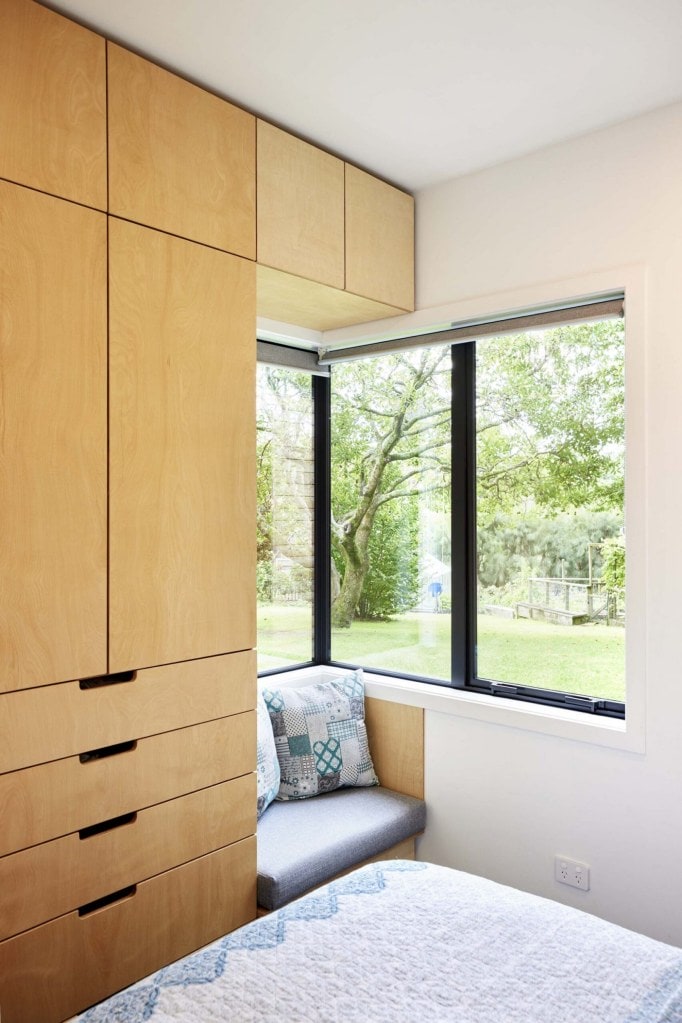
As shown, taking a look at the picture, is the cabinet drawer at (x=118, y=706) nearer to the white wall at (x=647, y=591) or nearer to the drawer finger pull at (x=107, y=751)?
the drawer finger pull at (x=107, y=751)

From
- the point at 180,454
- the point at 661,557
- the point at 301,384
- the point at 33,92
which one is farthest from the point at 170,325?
the point at 661,557

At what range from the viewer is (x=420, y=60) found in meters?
2.06

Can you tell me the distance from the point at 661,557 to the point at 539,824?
98 centimetres

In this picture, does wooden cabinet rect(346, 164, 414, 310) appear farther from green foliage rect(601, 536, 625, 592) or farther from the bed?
the bed

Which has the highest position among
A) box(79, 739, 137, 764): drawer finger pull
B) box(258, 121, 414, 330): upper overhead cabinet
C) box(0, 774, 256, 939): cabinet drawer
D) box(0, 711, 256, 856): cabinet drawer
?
box(258, 121, 414, 330): upper overhead cabinet

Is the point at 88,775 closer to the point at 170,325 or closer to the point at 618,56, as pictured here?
the point at 170,325

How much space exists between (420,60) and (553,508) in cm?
146

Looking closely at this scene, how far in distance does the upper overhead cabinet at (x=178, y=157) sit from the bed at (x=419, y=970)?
67.9 inches

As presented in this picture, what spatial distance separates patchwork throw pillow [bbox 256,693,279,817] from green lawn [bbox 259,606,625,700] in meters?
0.41

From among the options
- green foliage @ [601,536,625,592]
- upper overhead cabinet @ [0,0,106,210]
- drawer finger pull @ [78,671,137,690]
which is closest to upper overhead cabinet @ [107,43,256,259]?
upper overhead cabinet @ [0,0,106,210]

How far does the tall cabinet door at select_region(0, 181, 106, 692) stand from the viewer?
1743mm

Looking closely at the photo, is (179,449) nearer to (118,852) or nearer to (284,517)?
(118,852)

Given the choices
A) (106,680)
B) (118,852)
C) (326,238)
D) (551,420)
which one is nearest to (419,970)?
(118,852)

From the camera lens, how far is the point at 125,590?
1.97m
